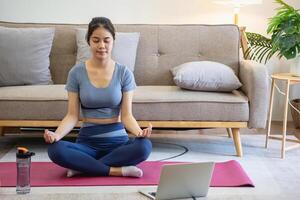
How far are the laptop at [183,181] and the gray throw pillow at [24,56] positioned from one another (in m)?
1.51

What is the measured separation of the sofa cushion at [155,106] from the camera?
289cm

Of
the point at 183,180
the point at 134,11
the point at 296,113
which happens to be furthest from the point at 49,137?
the point at 296,113

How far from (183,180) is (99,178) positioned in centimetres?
54

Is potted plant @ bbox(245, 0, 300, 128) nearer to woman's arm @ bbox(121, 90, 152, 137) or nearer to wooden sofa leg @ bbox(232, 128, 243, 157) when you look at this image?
wooden sofa leg @ bbox(232, 128, 243, 157)

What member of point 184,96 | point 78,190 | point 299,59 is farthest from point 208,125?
Result: point 78,190

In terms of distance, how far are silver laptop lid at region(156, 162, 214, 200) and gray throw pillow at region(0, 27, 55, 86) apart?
1605 millimetres

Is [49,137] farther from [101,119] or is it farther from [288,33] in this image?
[288,33]

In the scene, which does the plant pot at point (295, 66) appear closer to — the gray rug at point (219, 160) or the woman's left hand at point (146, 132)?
the gray rug at point (219, 160)

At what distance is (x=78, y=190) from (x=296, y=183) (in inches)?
46.0

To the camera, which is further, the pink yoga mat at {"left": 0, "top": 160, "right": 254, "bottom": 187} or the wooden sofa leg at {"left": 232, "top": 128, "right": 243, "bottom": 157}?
the wooden sofa leg at {"left": 232, "top": 128, "right": 243, "bottom": 157}

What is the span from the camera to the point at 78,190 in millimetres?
2227

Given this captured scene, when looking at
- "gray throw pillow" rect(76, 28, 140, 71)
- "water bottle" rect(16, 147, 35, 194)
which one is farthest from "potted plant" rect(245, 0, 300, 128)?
"water bottle" rect(16, 147, 35, 194)

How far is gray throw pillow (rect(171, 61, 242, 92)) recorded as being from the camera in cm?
298

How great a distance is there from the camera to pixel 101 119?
95.7 inches
